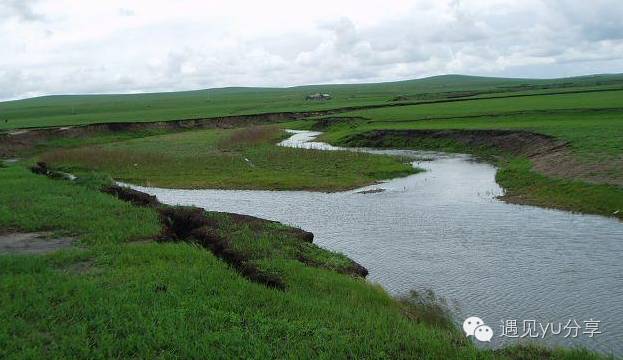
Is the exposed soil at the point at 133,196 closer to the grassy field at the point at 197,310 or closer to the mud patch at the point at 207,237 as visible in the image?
the mud patch at the point at 207,237

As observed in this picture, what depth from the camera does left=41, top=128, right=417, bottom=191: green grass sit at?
3331 cm

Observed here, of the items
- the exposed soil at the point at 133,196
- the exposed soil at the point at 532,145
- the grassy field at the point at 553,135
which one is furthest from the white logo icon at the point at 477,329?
the exposed soil at the point at 532,145

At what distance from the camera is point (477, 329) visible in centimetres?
1134

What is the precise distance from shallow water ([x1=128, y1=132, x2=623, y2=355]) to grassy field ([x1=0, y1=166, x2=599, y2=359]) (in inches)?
73.5

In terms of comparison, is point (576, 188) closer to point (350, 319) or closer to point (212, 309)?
point (350, 319)

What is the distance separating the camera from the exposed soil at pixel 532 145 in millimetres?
25938

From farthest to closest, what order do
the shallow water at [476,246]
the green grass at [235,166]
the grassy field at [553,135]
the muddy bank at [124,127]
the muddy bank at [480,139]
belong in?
1. the muddy bank at [124,127]
2. the muddy bank at [480,139]
3. the green grass at [235,166]
4. the grassy field at [553,135]
5. the shallow water at [476,246]

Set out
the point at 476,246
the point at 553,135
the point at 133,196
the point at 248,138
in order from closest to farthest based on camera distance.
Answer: the point at 476,246, the point at 133,196, the point at 553,135, the point at 248,138

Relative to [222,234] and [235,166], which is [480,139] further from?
[222,234]

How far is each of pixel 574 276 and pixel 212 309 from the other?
952cm

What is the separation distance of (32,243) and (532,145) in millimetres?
31282

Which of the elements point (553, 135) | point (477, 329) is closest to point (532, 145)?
point (553, 135)

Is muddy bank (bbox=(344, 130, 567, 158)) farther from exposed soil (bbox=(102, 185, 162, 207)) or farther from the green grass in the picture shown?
exposed soil (bbox=(102, 185, 162, 207))

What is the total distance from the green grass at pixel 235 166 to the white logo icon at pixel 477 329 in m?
19.0
